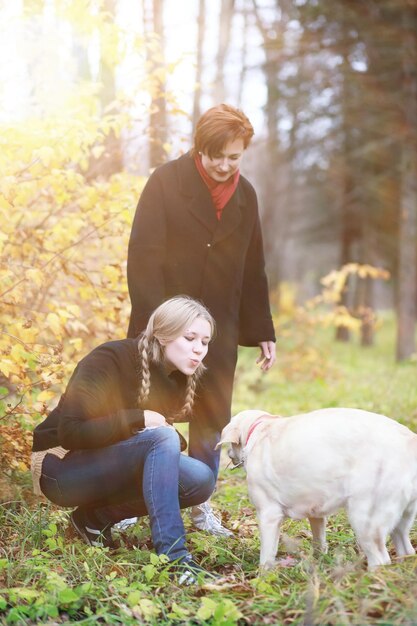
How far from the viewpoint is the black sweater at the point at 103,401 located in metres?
3.25

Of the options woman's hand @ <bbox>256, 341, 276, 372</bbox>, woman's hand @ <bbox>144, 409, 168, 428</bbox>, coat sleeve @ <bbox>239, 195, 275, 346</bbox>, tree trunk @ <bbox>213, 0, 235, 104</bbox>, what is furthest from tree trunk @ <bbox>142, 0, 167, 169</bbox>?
tree trunk @ <bbox>213, 0, 235, 104</bbox>

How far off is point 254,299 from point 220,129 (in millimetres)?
1167

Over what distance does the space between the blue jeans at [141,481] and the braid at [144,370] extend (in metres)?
0.18

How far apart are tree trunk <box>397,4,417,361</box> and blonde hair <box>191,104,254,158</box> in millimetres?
10047

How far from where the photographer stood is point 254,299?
4402 millimetres

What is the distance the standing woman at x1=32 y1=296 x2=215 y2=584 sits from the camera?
325 centimetres

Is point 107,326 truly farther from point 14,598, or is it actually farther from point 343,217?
point 343,217

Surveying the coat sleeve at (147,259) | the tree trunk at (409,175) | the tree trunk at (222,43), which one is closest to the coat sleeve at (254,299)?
the coat sleeve at (147,259)

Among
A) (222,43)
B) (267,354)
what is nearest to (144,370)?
Result: (267,354)

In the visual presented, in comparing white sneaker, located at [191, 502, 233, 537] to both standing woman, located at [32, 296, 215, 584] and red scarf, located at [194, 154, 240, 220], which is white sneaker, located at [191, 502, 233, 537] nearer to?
standing woman, located at [32, 296, 215, 584]

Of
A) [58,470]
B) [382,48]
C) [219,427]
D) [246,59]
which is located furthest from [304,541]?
[246,59]

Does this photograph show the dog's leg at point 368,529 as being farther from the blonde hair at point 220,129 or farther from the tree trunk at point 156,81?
the tree trunk at point 156,81

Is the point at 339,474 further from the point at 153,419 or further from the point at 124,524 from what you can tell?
the point at 124,524

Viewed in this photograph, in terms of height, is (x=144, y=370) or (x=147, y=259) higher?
(x=147, y=259)
